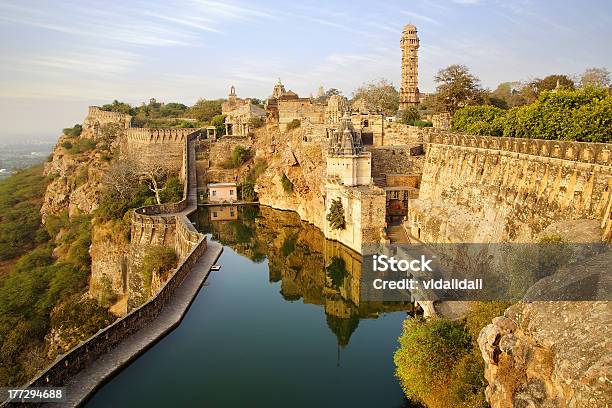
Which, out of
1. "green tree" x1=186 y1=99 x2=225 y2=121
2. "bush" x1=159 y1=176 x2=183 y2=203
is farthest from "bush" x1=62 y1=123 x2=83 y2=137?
"bush" x1=159 y1=176 x2=183 y2=203

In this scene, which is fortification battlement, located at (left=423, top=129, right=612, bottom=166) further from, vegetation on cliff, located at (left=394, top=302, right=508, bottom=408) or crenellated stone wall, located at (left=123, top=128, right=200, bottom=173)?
crenellated stone wall, located at (left=123, top=128, right=200, bottom=173)

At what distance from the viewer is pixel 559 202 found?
17531 mm

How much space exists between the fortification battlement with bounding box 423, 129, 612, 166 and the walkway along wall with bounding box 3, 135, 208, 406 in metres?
16.6

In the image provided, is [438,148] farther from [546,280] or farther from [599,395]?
[599,395]

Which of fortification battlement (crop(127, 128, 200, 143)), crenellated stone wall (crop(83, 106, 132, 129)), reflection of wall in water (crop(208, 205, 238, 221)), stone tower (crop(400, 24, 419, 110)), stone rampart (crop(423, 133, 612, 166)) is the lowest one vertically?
reflection of wall in water (crop(208, 205, 238, 221))

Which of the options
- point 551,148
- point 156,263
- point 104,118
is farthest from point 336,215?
point 104,118

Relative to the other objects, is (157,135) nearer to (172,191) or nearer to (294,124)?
(172,191)

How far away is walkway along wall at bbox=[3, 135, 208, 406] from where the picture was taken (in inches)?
519

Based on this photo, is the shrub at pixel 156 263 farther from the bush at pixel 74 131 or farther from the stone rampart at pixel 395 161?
the bush at pixel 74 131

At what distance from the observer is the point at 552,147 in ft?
62.0

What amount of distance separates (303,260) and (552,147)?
17110mm

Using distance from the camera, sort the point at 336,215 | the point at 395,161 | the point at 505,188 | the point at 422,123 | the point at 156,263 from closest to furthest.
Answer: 1. the point at 505,188
2. the point at 156,263
3. the point at 336,215
4. the point at 395,161
5. the point at 422,123

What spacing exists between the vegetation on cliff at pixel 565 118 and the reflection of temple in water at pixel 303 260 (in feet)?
36.5

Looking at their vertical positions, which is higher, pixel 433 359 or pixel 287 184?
pixel 287 184
